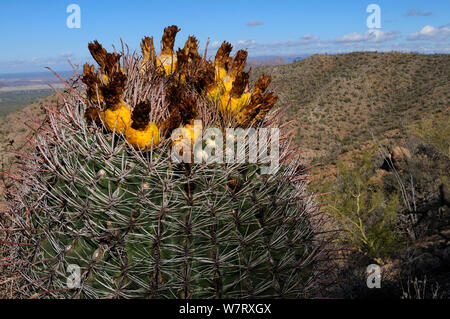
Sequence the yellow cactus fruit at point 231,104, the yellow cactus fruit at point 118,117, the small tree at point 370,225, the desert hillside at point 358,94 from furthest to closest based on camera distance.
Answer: the desert hillside at point 358,94 < the small tree at point 370,225 < the yellow cactus fruit at point 231,104 < the yellow cactus fruit at point 118,117

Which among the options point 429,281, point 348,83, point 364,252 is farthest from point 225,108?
point 348,83

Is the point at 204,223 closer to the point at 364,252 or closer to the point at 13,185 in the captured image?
the point at 13,185

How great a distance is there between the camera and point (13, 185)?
2.97m

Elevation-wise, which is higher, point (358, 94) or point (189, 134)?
point (358, 94)

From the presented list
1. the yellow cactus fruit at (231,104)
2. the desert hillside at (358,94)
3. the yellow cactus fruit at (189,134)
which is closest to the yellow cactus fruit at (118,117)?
the yellow cactus fruit at (189,134)

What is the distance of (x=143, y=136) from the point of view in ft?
7.12

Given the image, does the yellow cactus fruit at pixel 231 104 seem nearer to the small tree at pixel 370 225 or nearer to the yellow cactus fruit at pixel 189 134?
the yellow cactus fruit at pixel 189 134

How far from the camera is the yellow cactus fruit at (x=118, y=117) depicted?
7.23 feet

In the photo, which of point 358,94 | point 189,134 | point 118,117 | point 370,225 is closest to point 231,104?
point 189,134

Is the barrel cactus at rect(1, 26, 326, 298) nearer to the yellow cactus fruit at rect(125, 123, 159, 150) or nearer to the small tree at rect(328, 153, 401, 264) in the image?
the yellow cactus fruit at rect(125, 123, 159, 150)

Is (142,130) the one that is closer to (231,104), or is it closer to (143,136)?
(143,136)

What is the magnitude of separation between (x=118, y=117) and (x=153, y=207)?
0.66 meters

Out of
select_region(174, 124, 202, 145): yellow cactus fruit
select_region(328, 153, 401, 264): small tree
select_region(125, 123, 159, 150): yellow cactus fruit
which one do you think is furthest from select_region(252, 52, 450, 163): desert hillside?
select_region(125, 123, 159, 150): yellow cactus fruit

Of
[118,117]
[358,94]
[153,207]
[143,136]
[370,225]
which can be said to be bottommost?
[370,225]
